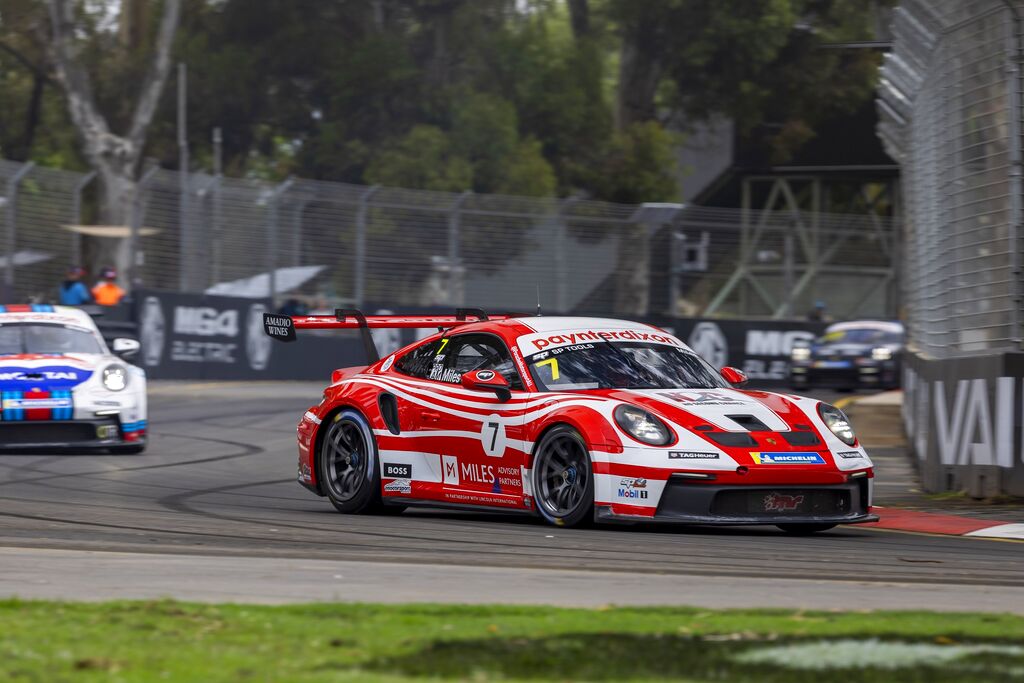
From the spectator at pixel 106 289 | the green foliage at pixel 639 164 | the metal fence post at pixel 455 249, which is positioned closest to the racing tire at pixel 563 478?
the spectator at pixel 106 289

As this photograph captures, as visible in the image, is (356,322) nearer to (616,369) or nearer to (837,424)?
(616,369)

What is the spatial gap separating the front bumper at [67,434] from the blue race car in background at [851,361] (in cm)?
1695

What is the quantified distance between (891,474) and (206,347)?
16.7 meters

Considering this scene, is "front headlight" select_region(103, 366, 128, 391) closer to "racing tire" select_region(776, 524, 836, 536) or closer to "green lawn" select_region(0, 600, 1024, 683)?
"racing tire" select_region(776, 524, 836, 536)

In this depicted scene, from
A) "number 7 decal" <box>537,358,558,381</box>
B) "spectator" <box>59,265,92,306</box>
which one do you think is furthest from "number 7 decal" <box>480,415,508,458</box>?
"spectator" <box>59,265,92,306</box>

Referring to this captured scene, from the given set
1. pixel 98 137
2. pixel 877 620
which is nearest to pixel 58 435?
pixel 877 620

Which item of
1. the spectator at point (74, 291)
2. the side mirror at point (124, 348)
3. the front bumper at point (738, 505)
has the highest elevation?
the spectator at point (74, 291)

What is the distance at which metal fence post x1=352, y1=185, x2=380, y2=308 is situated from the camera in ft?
95.0

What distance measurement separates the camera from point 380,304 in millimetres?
29453

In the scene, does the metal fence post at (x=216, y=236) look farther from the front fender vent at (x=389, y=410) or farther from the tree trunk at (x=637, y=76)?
the front fender vent at (x=389, y=410)

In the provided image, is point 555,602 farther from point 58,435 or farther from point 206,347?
point 206,347

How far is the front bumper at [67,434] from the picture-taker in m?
13.8

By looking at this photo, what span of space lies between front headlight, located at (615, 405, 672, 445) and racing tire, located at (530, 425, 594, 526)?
239mm

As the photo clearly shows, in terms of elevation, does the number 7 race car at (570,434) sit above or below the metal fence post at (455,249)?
below
